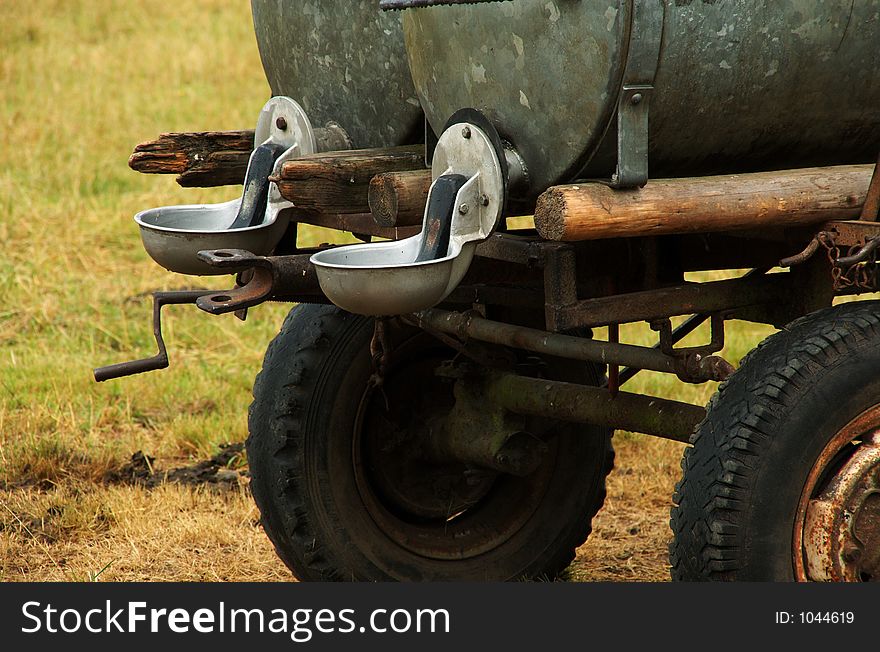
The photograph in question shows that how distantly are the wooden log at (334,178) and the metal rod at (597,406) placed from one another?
68 cm

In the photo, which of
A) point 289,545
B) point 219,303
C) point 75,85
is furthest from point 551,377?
point 75,85

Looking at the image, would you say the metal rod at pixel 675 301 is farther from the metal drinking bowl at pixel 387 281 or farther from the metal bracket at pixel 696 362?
the metal drinking bowl at pixel 387 281

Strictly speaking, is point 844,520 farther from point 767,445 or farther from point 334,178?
point 334,178

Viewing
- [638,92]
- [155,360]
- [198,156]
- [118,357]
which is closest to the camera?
[638,92]

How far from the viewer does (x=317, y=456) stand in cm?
369

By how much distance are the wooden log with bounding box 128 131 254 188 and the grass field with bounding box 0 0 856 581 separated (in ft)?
4.34

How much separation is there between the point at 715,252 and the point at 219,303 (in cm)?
134

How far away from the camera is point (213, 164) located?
3543 millimetres

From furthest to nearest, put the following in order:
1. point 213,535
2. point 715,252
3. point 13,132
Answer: point 13,132
point 213,535
point 715,252

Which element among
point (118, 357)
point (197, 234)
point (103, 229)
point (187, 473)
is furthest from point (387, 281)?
point (103, 229)

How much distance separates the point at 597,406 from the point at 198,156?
1194 mm

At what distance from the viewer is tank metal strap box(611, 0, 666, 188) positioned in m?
2.62

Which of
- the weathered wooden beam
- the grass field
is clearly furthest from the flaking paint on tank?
the grass field

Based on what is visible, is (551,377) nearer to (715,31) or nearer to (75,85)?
(715,31)
